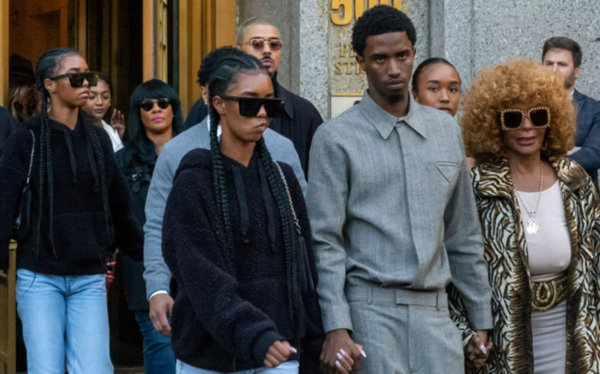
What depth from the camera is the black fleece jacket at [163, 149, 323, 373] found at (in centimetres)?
342

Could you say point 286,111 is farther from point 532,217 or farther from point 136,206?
point 532,217

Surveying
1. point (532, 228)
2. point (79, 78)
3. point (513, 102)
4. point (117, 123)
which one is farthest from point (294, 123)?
point (117, 123)

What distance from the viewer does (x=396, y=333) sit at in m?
3.93

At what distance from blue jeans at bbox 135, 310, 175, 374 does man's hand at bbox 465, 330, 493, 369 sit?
2494 mm

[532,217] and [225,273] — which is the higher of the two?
[532,217]

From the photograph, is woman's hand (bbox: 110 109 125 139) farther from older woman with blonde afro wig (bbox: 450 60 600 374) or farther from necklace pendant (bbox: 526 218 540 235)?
necklace pendant (bbox: 526 218 540 235)

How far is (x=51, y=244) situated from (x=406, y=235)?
2111mm

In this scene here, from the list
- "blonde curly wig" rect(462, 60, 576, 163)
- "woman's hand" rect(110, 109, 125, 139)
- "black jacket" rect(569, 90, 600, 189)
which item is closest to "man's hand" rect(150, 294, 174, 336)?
"blonde curly wig" rect(462, 60, 576, 163)

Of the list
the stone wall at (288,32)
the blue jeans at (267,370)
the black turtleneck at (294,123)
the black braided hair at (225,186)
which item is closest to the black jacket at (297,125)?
the black turtleneck at (294,123)

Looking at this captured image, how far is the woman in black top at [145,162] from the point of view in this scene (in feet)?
20.7

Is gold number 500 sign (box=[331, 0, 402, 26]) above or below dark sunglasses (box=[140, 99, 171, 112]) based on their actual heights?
above

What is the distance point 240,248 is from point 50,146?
6.97ft

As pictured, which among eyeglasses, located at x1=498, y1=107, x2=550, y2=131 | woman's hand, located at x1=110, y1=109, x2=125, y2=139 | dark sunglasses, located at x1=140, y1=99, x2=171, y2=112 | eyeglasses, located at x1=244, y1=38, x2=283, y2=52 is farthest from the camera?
woman's hand, located at x1=110, y1=109, x2=125, y2=139

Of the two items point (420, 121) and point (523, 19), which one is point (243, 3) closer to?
point (523, 19)
